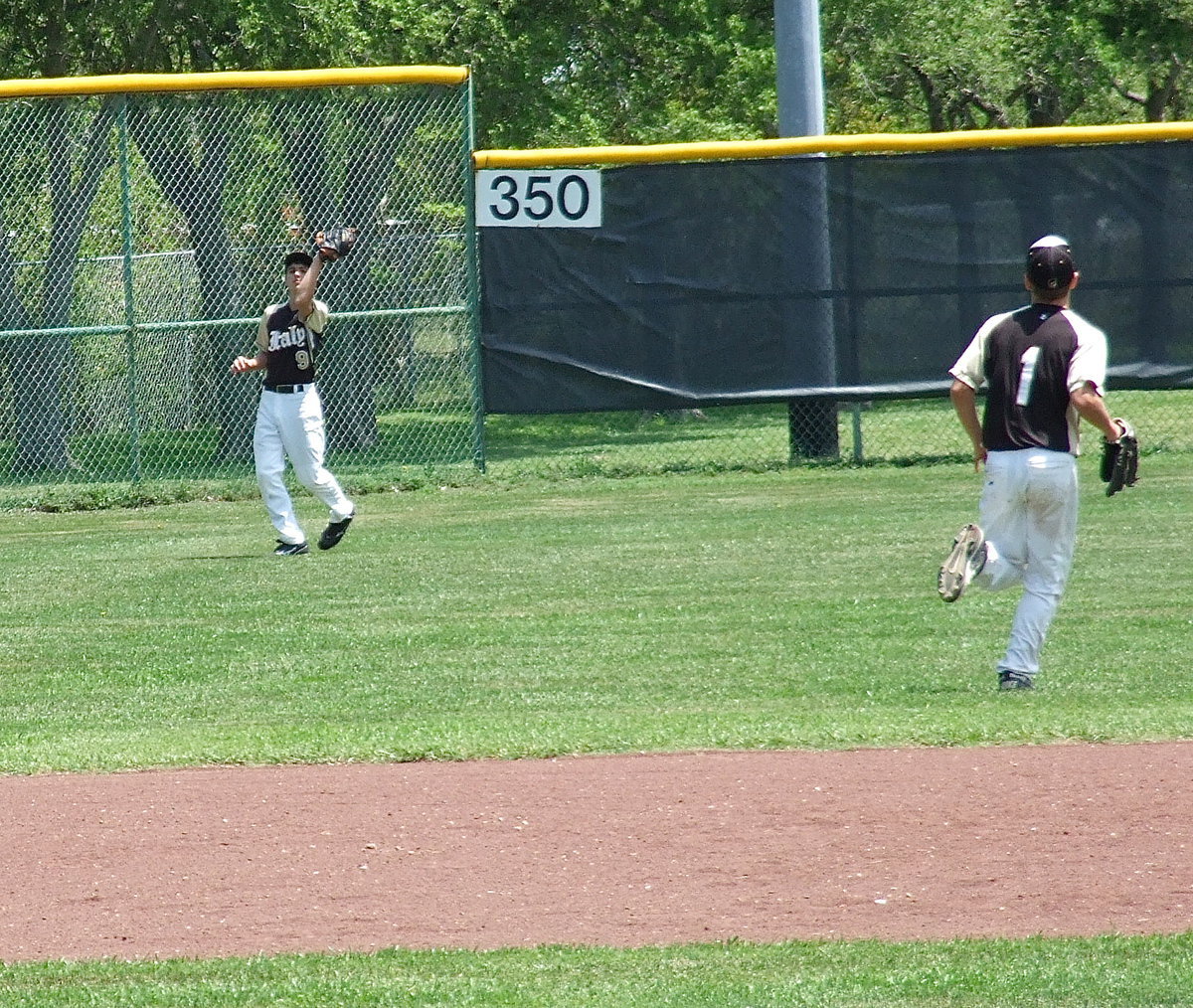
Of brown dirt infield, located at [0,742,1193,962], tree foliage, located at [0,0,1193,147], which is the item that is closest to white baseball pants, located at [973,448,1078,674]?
brown dirt infield, located at [0,742,1193,962]

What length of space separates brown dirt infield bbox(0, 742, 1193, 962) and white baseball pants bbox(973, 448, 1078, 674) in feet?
3.06

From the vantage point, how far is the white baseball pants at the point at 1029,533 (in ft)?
24.6

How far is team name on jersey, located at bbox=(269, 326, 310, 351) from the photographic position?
39.3 feet

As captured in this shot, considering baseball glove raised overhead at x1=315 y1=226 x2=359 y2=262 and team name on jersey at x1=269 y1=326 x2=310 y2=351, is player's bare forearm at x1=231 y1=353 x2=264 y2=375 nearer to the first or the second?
team name on jersey at x1=269 y1=326 x2=310 y2=351

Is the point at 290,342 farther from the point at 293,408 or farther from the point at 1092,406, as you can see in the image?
the point at 1092,406

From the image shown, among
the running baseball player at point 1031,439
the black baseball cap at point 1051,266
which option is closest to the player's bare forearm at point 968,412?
the running baseball player at point 1031,439

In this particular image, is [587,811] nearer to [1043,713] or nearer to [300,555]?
[1043,713]

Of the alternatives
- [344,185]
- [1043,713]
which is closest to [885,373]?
[344,185]

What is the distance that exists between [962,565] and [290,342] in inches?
227

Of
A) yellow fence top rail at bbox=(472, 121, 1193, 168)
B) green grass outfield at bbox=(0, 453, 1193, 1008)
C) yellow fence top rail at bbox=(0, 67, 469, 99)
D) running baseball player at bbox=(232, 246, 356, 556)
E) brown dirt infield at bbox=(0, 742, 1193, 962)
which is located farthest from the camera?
yellow fence top rail at bbox=(472, 121, 1193, 168)

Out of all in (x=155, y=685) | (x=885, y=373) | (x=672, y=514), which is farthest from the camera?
(x=885, y=373)

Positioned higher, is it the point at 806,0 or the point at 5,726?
the point at 806,0

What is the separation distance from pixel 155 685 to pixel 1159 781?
14.3ft

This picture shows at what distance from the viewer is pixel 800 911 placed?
16.5 feet
